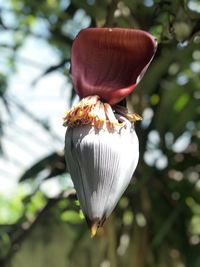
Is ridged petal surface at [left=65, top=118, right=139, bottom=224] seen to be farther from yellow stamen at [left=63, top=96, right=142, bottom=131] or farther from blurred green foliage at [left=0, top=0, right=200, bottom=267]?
blurred green foliage at [left=0, top=0, right=200, bottom=267]

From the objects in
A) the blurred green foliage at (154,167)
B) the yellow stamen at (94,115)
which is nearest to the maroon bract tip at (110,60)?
the yellow stamen at (94,115)

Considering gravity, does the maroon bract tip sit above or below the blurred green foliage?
above

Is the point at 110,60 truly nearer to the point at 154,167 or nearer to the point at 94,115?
the point at 94,115

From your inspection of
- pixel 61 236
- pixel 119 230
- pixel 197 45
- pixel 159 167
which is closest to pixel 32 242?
pixel 61 236

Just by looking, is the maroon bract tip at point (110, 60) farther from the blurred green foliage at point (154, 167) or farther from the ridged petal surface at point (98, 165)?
the blurred green foliage at point (154, 167)

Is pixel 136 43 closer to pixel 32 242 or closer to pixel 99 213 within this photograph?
pixel 99 213

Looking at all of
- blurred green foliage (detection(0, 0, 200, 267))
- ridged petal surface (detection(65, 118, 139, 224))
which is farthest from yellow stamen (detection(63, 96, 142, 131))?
blurred green foliage (detection(0, 0, 200, 267))
